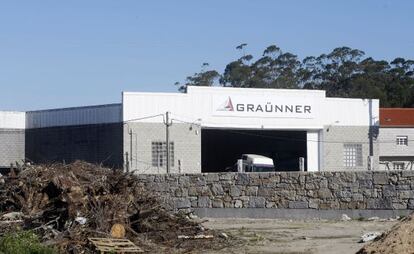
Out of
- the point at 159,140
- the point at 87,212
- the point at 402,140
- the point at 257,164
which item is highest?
the point at 402,140

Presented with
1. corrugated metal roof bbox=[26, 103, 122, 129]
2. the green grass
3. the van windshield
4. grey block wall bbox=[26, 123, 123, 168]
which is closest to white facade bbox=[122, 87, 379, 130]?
corrugated metal roof bbox=[26, 103, 122, 129]

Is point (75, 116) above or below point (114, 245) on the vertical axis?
above

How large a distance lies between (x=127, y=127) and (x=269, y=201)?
30.5 m

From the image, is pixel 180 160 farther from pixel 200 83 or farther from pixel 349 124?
pixel 200 83

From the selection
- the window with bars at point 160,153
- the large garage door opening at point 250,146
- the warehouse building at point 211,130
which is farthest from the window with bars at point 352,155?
the window with bars at point 160,153

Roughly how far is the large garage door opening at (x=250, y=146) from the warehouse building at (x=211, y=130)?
0.26 ft

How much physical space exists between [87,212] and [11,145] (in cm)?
4863

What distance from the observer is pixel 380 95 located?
342ft

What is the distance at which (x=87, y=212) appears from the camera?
737 inches

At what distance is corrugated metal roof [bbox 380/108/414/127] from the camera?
75.4 meters

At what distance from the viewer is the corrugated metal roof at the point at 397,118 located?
75.4 meters

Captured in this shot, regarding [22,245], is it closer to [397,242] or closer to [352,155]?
[397,242]

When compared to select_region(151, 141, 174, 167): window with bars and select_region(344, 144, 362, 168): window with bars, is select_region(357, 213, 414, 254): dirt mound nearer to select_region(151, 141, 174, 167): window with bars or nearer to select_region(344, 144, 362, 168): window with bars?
select_region(151, 141, 174, 167): window with bars

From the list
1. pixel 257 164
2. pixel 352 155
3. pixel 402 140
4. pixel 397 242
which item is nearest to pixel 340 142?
pixel 352 155
